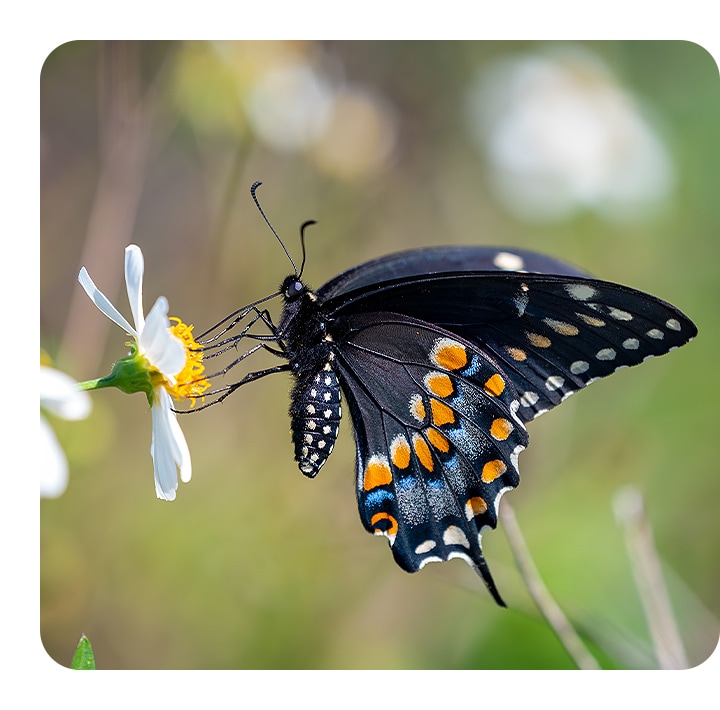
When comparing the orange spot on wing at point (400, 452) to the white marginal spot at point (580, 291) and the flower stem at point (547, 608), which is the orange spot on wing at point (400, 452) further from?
the white marginal spot at point (580, 291)

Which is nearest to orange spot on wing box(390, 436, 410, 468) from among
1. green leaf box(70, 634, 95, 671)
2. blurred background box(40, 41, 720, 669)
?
blurred background box(40, 41, 720, 669)

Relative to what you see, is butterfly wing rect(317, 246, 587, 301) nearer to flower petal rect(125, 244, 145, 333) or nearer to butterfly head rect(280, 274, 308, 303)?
butterfly head rect(280, 274, 308, 303)

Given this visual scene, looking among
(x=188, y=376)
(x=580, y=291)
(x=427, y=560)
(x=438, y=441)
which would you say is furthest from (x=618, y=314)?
(x=188, y=376)

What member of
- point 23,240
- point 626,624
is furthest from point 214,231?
point 626,624

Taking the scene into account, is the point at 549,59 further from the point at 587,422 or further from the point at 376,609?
the point at 376,609

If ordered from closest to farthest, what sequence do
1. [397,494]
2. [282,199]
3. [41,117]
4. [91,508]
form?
[397,494], [41,117], [91,508], [282,199]

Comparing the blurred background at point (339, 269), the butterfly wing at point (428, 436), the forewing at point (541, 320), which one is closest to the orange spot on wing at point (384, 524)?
the butterfly wing at point (428, 436)
